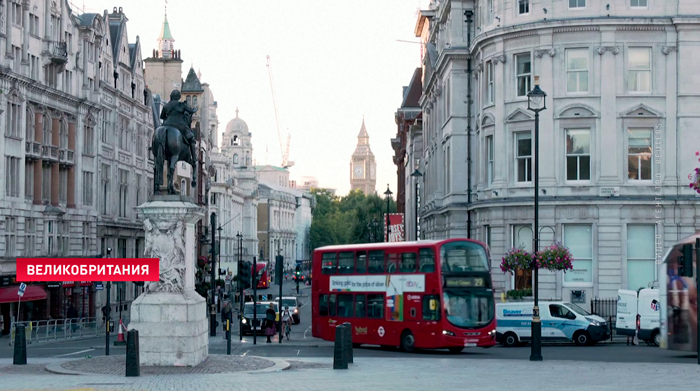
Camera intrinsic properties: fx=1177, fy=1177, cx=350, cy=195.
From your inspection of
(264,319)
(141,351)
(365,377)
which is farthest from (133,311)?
(264,319)

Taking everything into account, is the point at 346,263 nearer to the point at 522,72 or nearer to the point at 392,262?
the point at 392,262

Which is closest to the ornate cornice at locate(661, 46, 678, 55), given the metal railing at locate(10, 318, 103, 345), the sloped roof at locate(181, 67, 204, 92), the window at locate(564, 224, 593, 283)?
the window at locate(564, 224, 593, 283)

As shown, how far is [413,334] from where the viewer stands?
39.5 metres

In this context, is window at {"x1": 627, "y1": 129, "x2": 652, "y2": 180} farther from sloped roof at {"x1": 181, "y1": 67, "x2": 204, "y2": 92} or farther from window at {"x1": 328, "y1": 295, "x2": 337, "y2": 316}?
sloped roof at {"x1": 181, "y1": 67, "x2": 204, "y2": 92}

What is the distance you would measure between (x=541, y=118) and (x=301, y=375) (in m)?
27.4

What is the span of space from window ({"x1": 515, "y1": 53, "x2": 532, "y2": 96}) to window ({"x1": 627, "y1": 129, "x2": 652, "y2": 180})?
483cm

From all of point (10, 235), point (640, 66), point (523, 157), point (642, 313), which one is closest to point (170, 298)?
point (642, 313)

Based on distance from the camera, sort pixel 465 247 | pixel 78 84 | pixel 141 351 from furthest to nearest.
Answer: pixel 78 84, pixel 465 247, pixel 141 351

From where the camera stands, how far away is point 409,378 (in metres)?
24.9

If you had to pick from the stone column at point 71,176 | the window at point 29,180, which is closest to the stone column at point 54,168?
the stone column at point 71,176

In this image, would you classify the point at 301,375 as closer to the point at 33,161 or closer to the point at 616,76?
the point at 616,76

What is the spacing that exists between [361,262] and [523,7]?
16141 mm

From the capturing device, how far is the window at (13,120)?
56.0 metres

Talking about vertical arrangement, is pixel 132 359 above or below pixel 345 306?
below
